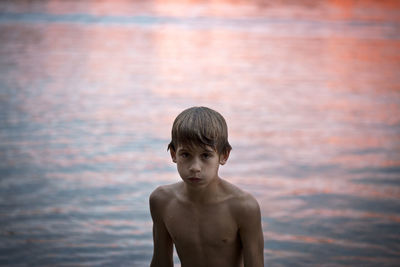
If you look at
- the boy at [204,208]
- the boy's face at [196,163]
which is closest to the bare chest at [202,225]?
the boy at [204,208]

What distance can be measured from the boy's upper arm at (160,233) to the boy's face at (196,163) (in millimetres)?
261

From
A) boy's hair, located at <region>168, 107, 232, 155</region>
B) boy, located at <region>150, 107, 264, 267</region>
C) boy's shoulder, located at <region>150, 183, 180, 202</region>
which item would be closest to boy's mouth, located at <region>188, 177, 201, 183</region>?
boy, located at <region>150, 107, 264, 267</region>

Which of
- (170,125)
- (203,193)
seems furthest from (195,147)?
(170,125)

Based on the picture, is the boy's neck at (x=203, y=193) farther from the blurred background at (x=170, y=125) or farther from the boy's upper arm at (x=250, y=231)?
the blurred background at (x=170, y=125)

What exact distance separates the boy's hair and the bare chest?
27 centimetres

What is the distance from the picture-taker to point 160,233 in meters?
2.42

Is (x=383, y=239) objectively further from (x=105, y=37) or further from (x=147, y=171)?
(x=105, y=37)

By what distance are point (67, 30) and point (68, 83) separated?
5055 millimetres

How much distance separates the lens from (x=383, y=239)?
13.8 feet

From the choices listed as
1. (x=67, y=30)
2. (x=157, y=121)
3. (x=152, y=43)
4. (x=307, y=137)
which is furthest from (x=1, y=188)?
(x=67, y=30)

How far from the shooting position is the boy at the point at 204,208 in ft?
6.91

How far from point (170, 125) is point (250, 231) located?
4.72 m

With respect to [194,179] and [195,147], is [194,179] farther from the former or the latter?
[195,147]

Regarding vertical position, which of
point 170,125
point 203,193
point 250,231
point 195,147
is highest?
point 170,125
